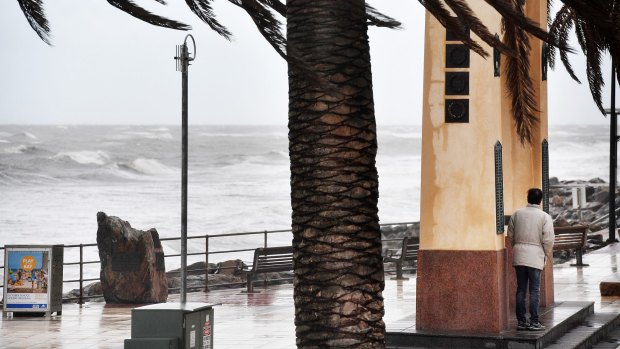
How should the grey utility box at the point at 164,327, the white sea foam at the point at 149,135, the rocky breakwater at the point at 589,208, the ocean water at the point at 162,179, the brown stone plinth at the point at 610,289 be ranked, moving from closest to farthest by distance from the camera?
the grey utility box at the point at 164,327, the brown stone plinth at the point at 610,289, the rocky breakwater at the point at 589,208, the ocean water at the point at 162,179, the white sea foam at the point at 149,135

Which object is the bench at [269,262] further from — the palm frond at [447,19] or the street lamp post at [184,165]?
the palm frond at [447,19]

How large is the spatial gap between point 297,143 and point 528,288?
8354 millimetres

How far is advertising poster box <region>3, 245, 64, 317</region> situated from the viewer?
1802 cm

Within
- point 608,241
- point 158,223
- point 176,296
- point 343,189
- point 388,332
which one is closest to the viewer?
point 343,189

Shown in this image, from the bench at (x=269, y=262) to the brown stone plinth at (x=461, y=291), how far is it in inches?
370

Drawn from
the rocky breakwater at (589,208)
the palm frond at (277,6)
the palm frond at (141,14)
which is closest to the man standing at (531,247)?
the palm frond at (277,6)

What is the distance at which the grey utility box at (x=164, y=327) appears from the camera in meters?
7.77

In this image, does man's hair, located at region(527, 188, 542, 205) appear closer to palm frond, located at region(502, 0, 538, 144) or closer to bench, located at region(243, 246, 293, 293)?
palm frond, located at region(502, 0, 538, 144)

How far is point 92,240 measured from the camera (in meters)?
88.8

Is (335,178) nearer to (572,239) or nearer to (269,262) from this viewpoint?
(269,262)

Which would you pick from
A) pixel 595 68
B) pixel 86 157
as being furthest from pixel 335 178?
pixel 86 157

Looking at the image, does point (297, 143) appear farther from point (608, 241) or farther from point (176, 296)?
point (608, 241)

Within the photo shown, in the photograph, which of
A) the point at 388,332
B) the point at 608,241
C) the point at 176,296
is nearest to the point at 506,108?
the point at 388,332

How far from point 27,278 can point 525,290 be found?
8.49 meters
